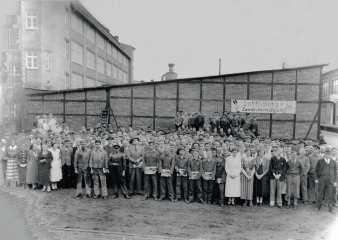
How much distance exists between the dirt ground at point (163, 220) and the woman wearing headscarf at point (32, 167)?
2.52ft

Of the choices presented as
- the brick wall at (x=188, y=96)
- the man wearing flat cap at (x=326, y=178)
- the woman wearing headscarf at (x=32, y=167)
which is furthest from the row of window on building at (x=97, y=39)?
the man wearing flat cap at (x=326, y=178)

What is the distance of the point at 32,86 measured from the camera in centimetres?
1714

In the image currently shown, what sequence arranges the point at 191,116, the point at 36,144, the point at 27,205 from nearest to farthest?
the point at 27,205
the point at 36,144
the point at 191,116

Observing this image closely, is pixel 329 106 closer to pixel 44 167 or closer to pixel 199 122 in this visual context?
pixel 199 122

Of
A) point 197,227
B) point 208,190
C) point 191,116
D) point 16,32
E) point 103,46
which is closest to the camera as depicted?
point 197,227

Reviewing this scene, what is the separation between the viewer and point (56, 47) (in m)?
18.9

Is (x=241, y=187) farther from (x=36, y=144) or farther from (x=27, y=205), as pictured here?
(x=36, y=144)

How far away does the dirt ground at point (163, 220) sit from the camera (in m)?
5.68

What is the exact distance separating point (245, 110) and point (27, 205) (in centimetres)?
1309

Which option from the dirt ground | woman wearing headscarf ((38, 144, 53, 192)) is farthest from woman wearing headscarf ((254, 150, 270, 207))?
woman wearing headscarf ((38, 144, 53, 192))

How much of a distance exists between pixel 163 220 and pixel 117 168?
2.51m

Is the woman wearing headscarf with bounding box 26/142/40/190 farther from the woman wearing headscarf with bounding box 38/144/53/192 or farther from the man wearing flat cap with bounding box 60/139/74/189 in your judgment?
the man wearing flat cap with bounding box 60/139/74/189

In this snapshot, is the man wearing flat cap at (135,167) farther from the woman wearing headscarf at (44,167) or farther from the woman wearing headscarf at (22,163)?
the woman wearing headscarf at (22,163)

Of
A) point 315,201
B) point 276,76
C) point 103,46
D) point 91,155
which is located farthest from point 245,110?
point 103,46
